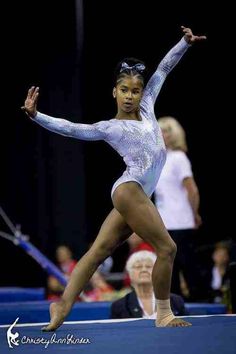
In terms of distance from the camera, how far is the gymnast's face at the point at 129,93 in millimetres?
4855

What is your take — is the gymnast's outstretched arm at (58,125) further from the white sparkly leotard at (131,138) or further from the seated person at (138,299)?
the seated person at (138,299)

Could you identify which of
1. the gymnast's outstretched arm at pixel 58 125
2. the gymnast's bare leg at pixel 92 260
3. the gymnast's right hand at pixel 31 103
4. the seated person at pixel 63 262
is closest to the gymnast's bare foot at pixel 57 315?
the gymnast's bare leg at pixel 92 260

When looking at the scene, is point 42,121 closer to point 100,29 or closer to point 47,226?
point 47,226

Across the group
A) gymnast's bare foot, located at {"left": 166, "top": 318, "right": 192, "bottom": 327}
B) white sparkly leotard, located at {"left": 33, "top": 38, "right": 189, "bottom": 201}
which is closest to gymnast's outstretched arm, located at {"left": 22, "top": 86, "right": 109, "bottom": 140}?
white sparkly leotard, located at {"left": 33, "top": 38, "right": 189, "bottom": 201}

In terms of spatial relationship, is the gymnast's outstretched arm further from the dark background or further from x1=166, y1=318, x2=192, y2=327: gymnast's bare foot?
the dark background

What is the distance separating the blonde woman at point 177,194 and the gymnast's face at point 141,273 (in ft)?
2.15

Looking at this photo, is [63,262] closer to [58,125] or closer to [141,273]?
[141,273]

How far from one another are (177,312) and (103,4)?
5.32m

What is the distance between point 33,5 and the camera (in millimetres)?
9727

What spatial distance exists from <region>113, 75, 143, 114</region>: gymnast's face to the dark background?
4598 millimetres

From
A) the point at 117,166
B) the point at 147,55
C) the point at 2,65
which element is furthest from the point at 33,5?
the point at 117,166

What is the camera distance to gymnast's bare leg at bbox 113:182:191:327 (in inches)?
187

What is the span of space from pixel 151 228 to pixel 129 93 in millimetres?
623

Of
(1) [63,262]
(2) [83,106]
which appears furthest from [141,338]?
(2) [83,106]
